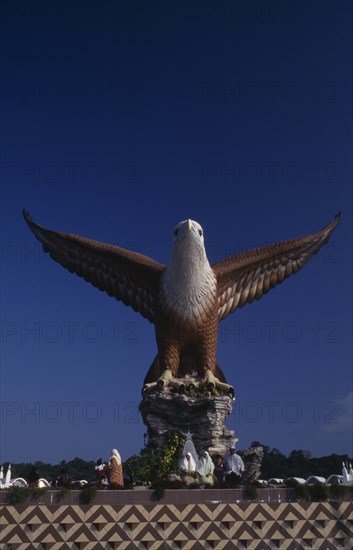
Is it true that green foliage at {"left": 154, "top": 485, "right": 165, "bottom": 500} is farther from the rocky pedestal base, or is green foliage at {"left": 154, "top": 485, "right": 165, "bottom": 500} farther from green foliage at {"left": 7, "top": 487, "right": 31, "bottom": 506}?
the rocky pedestal base

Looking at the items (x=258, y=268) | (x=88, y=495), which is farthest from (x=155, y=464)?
(x=258, y=268)

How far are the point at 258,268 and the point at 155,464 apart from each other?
7799mm

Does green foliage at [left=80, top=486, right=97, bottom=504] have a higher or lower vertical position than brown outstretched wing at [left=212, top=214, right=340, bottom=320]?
lower

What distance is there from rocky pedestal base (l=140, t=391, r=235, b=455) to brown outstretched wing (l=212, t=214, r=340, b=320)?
3.54 meters

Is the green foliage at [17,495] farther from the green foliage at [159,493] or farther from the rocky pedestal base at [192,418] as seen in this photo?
the rocky pedestal base at [192,418]

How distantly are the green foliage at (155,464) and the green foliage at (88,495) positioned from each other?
6.43 feet

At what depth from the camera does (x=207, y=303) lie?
1530 centimetres

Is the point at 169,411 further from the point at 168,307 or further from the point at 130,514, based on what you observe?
the point at 130,514

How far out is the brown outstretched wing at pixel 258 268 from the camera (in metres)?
16.8

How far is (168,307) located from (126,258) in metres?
2.43

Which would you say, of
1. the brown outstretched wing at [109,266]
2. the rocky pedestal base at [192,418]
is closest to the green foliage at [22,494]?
the rocky pedestal base at [192,418]

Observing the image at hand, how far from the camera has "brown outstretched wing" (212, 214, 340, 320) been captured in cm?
1678

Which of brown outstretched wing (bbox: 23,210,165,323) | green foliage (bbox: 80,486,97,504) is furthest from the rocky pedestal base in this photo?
green foliage (bbox: 80,486,97,504)

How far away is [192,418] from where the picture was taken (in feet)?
46.5
